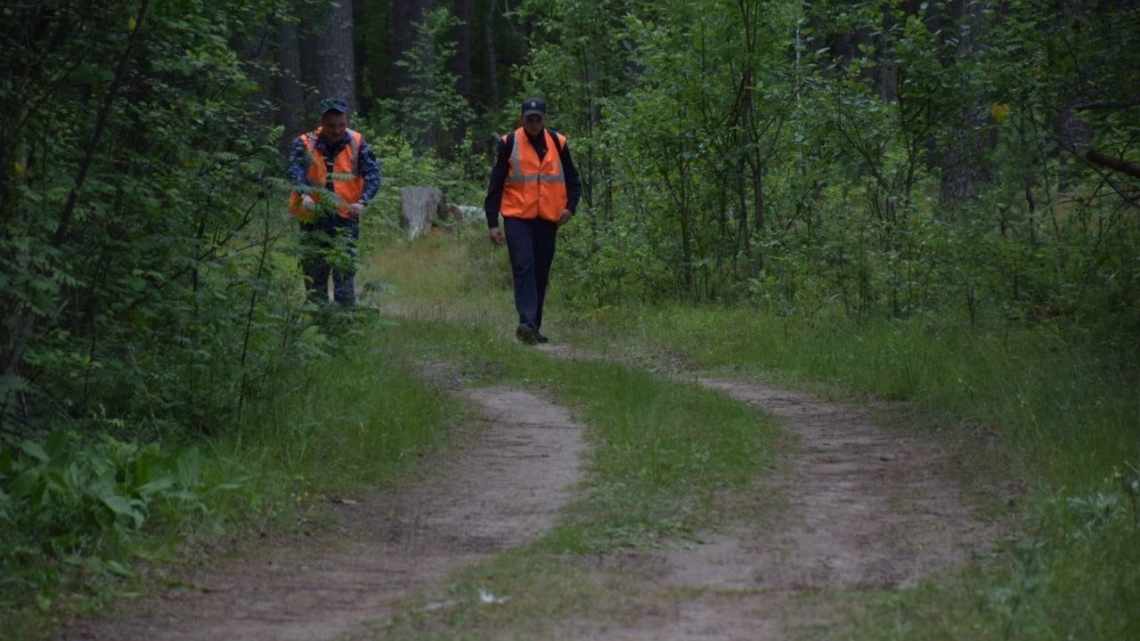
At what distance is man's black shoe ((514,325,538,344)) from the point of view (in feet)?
45.7

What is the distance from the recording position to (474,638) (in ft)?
16.6

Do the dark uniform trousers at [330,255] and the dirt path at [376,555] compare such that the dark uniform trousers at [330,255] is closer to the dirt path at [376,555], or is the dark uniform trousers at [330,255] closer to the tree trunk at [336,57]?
the dirt path at [376,555]

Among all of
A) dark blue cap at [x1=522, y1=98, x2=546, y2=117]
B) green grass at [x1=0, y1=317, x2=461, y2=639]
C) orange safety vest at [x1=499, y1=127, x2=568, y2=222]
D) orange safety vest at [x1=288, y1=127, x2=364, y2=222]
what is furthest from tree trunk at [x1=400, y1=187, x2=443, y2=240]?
green grass at [x1=0, y1=317, x2=461, y2=639]

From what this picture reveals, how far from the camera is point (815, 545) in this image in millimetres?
6496

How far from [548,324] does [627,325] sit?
109cm

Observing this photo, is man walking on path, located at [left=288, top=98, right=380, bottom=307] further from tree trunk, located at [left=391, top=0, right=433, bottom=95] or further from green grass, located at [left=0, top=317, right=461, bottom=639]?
tree trunk, located at [left=391, top=0, right=433, bottom=95]

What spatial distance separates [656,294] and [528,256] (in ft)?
10.4

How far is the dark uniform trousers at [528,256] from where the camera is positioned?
14.0 m

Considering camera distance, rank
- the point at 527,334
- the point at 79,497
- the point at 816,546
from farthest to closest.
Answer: the point at 527,334
the point at 816,546
the point at 79,497

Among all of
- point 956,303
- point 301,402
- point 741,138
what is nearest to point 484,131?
point 741,138

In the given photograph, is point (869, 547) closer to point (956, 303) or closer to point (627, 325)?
point (956, 303)

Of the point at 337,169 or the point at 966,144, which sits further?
the point at 966,144

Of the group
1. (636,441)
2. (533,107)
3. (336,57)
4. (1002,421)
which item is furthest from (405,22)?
(1002,421)

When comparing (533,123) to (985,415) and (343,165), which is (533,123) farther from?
(985,415)
